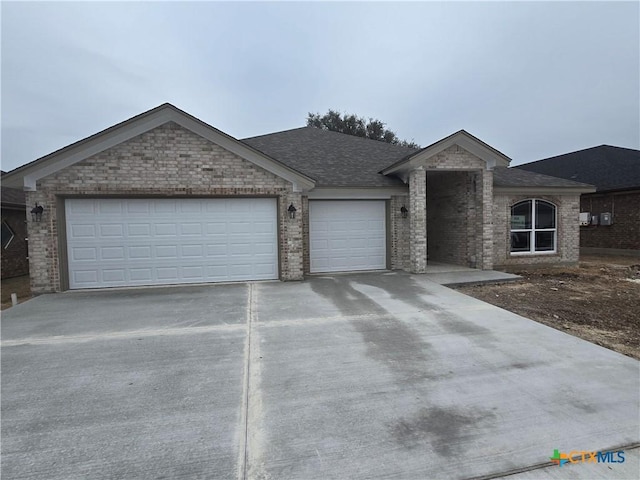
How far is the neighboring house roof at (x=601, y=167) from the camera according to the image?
1684 cm

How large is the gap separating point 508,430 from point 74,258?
9777mm

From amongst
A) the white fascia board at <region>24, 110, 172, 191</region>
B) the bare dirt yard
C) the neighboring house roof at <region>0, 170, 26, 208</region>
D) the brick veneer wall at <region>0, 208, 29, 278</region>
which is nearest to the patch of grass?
the brick veneer wall at <region>0, 208, 29, 278</region>

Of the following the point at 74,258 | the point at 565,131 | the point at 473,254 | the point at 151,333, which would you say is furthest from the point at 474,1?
the point at 565,131

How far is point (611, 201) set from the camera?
16922mm

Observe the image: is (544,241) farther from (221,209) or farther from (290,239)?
(221,209)

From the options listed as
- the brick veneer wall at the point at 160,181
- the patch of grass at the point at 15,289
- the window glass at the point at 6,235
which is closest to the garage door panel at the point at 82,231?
the brick veneer wall at the point at 160,181

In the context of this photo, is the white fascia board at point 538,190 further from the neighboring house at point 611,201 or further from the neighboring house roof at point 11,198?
the neighboring house roof at point 11,198

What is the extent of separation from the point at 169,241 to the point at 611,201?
20.1 m

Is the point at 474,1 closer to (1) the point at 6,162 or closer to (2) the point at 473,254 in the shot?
(2) the point at 473,254

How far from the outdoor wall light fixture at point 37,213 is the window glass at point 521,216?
1424 centimetres

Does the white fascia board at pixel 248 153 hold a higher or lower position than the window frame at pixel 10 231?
higher

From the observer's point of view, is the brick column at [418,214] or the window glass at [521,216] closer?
the brick column at [418,214]

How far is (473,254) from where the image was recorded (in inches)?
445

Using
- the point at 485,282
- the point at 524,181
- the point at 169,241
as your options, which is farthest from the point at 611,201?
the point at 169,241
